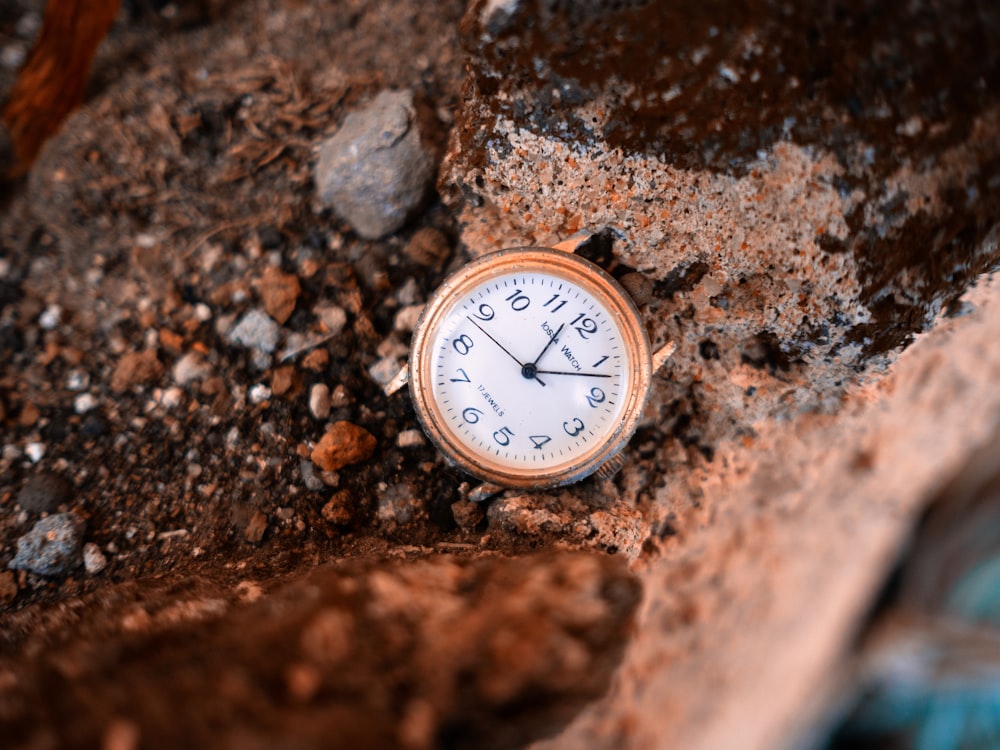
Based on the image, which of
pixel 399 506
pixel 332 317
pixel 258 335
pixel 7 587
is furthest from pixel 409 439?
pixel 7 587

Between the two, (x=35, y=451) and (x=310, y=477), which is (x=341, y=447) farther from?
(x=35, y=451)

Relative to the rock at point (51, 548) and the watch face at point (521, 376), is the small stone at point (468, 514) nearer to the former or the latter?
the watch face at point (521, 376)

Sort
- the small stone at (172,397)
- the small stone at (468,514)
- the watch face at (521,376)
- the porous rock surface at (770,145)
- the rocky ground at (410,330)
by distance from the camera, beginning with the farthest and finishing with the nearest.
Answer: the small stone at (172,397), the small stone at (468,514), the watch face at (521,376), the porous rock surface at (770,145), the rocky ground at (410,330)

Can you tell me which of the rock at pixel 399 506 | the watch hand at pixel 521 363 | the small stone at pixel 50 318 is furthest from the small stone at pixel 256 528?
the small stone at pixel 50 318

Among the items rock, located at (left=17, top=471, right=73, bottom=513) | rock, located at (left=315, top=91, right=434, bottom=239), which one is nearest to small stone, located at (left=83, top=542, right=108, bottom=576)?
rock, located at (left=17, top=471, right=73, bottom=513)

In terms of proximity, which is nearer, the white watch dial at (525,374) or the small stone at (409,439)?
the white watch dial at (525,374)

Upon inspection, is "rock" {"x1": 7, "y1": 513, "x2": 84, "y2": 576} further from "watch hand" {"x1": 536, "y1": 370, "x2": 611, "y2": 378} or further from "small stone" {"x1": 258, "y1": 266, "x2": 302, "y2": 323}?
"watch hand" {"x1": 536, "y1": 370, "x2": 611, "y2": 378}
